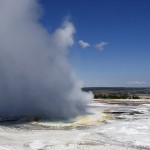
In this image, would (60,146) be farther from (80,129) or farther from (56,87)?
(56,87)

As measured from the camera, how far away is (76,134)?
22469 mm

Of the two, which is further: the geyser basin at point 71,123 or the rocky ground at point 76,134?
the geyser basin at point 71,123

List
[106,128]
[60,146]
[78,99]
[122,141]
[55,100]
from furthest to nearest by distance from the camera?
[78,99], [55,100], [106,128], [122,141], [60,146]

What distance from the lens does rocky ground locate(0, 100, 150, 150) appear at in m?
19.0

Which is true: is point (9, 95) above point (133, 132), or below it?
above

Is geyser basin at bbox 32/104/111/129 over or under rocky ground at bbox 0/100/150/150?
over

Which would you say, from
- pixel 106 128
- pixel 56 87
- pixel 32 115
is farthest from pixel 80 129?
pixel 56 87

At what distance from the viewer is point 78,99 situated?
39094mm

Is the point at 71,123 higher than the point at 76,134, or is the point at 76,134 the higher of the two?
the point at 71,123

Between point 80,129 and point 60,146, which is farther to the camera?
point 80,129

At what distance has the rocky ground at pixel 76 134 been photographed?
1898 centimetres

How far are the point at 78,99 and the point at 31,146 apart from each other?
2043cm

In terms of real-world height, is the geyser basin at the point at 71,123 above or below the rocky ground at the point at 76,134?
above

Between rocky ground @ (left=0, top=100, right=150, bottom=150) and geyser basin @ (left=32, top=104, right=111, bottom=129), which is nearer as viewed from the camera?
rocky ground @ (left=0, top=100, right=150, bottom=150)
